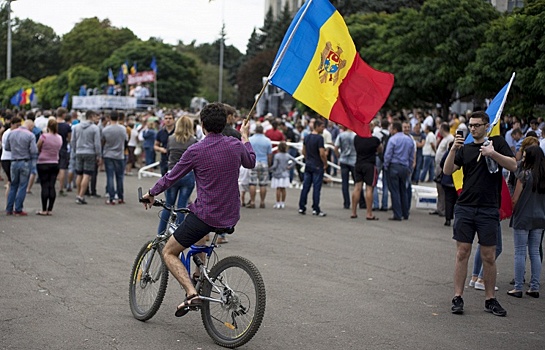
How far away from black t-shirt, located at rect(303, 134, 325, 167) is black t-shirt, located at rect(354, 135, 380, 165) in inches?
30.0

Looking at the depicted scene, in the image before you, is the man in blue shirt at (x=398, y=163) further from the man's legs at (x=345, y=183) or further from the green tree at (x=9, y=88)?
the green tree at (x=9, y=88)

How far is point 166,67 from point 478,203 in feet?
281

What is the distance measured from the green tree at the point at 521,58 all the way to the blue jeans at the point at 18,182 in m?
9.44

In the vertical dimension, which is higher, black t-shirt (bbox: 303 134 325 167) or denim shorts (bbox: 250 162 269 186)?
black t-shirt (bbox: 303 134 325 167)

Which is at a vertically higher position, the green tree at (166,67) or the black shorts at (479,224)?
the green tree at (166,67)

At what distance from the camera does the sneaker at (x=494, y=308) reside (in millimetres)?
8602

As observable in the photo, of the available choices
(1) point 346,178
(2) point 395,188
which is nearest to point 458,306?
(2) point 395,188

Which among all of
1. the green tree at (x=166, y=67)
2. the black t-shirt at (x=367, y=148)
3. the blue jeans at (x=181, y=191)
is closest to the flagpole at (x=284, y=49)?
the blue jeans at (x=181, y=191)

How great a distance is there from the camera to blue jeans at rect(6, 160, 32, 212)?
15383 mm

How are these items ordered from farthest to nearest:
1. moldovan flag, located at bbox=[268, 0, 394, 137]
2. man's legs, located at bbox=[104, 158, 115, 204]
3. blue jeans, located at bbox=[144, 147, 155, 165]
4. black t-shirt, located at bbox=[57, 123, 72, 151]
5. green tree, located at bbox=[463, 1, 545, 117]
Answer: blue jeans, located at bbox=[144, 147, 155, 165]
black t-shirt, located at bbox=[57, 123, 72, 151]
man's legs, located at bbox=[104, 158, 115, 204]
green tree, located at bbox=[463, 1, 545, 117]
moldovan flag, located at bbox=[268, 0, 394, 137]

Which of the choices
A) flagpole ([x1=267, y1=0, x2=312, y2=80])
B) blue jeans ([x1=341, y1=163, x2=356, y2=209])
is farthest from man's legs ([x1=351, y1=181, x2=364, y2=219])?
flagpole ([x1=267, y1=0, x2=312, y2=80])

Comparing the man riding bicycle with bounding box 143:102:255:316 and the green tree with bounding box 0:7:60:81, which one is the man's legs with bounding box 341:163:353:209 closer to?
the man riding bicycle with bounding box 143:102:255:316

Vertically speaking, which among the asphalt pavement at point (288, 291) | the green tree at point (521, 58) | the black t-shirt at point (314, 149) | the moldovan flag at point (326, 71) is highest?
the green tree at point (521, 58)

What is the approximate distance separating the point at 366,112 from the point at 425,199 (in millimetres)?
9282
